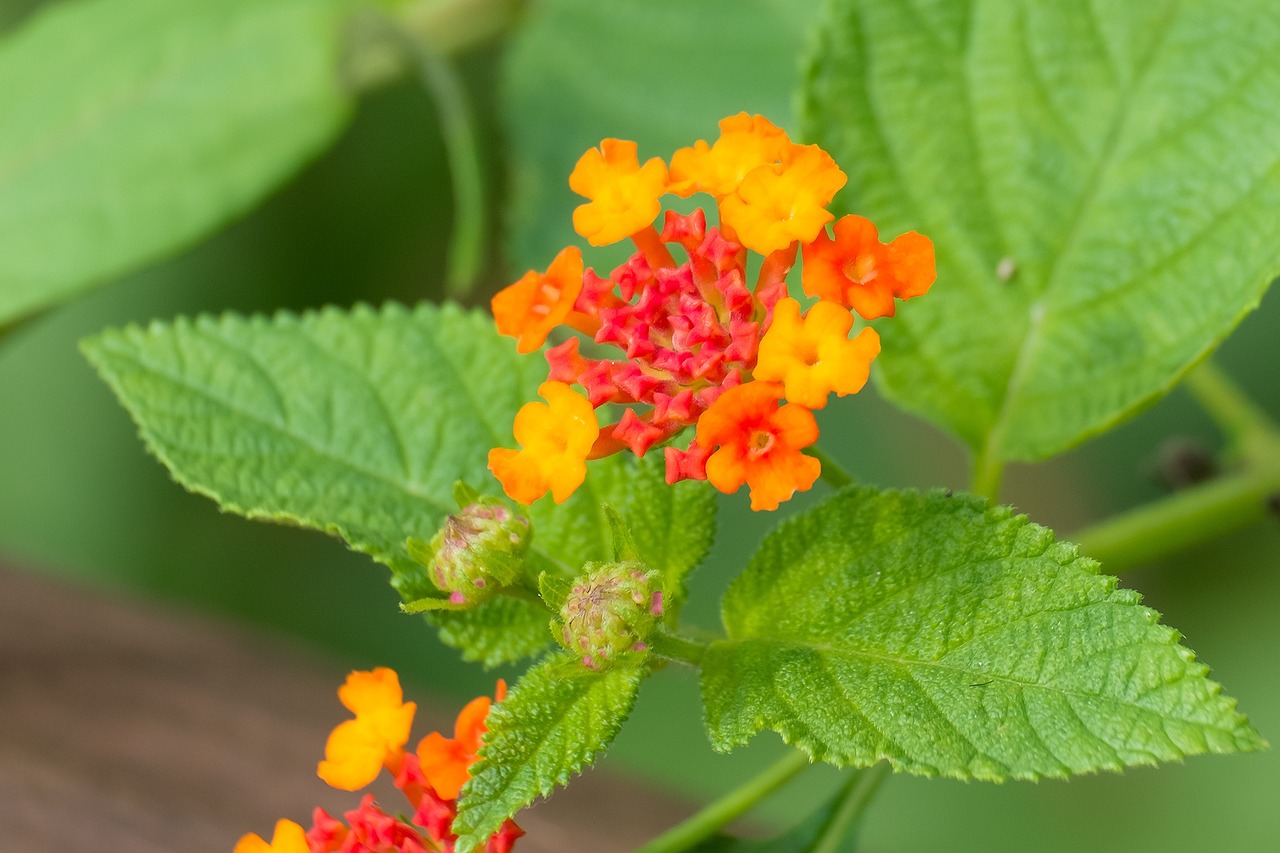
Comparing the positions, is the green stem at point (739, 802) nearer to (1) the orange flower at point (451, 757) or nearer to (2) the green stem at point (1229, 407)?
(1) the orange flower at point (451, 757)

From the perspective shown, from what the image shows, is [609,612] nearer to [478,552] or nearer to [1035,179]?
[478,552]

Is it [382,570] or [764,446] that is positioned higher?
[382,570]

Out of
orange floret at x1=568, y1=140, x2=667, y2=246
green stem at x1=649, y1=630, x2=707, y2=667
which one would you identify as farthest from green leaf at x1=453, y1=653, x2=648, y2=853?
orange floret at x1=568, y1=140, x2=667, y2=246

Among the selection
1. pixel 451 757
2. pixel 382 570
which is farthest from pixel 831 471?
pixel 382 570

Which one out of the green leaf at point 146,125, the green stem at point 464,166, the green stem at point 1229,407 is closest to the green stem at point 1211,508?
the green stem at point 1229,407

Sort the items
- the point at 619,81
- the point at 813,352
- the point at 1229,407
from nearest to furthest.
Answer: the point at 813,352, the point at 1229,407, the point at 619,81

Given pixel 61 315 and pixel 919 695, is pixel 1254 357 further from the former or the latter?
pixel 61 315
